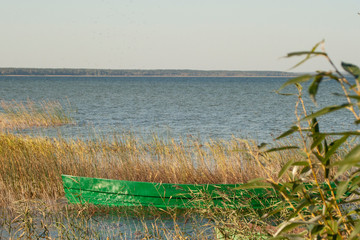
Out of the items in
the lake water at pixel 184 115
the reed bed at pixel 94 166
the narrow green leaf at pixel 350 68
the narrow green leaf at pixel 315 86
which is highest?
the narrow green leaf at pixel 350 68

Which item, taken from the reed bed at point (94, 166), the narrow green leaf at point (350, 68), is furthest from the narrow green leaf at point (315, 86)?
the reed bed at point (94, 166)

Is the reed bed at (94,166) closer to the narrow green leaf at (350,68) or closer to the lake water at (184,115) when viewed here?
the lake water at (184,115)

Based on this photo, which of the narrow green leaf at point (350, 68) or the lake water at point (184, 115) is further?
the lake water at point (184, 115)

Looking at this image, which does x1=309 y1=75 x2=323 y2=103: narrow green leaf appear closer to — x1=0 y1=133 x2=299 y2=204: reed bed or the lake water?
the lake water

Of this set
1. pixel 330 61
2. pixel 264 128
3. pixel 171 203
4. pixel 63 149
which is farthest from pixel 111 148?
pixel 264 128

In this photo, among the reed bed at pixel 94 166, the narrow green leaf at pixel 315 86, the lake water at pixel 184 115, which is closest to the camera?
the narrow green leaf at pixel 315 86

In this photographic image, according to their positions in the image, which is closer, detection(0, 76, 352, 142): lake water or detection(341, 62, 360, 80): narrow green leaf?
detection(341, 62, 360, 80): narrow green leaf

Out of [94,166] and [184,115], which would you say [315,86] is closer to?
[94,166]

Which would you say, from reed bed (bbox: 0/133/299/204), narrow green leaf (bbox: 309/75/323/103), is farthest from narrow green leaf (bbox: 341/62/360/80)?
reed bed (bbox: 0/133/299/204)

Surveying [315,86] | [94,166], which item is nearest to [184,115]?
[94,166]

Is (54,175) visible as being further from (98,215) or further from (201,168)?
(201,168)

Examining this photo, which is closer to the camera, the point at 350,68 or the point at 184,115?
the point at 350,68

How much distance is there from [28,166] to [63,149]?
0.88 metres

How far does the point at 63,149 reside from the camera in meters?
8.39
